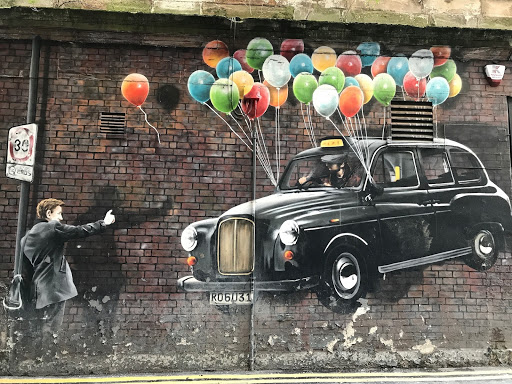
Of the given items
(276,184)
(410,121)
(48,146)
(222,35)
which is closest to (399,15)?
(410,121)

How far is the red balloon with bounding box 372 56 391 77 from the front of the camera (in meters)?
5.88

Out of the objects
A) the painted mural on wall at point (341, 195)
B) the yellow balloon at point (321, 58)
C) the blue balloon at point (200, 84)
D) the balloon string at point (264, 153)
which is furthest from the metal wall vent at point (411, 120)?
the blue balloon at point (200, 84)

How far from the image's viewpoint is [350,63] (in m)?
5.84

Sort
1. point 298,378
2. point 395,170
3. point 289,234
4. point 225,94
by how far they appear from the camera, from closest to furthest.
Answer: point 298,378
point 289,234
point 225,94
point 395,170

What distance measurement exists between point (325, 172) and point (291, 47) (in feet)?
6.15

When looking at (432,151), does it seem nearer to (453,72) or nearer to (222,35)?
(453,72)

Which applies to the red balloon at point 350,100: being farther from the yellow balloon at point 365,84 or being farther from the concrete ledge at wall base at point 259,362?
the concrete ledge at wall base at point 259,362

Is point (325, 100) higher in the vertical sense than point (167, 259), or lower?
higher

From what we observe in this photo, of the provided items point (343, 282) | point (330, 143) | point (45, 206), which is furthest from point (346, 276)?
point (45, 206)

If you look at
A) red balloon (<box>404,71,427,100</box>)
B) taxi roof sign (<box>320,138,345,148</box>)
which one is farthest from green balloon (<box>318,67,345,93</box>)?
red balloon (<box>404,71,427,100</box>)

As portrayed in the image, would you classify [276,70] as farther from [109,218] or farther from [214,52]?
[109,218]

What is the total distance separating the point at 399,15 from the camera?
597cm

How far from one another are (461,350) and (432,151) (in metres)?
2.87

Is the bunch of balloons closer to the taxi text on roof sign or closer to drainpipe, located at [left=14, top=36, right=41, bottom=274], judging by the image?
the taxi text on roof sign
